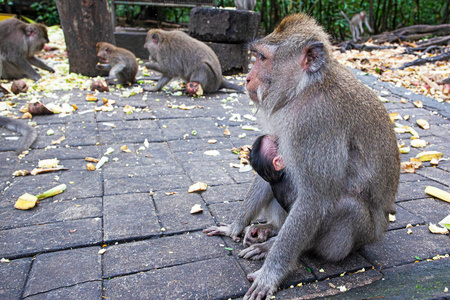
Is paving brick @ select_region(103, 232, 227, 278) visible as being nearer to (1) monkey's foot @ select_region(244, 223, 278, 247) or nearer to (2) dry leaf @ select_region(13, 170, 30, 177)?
(1) monkey's foot @ select_region(244, 223, 278, 247)

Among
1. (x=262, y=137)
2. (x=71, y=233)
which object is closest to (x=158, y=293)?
(x=71, y=233)

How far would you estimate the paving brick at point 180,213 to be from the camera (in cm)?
303

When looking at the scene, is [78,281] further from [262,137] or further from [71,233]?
[262,137]

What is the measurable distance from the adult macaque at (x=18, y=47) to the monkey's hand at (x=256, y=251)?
7003 millimetres

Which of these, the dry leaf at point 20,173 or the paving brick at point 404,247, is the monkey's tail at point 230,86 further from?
the paving brick at point 404,247

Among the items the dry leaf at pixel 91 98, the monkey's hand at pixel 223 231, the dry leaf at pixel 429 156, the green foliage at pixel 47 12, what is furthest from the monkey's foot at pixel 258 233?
the green foliage at pixel 47 12

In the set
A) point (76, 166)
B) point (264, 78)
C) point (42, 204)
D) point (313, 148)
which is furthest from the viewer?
point (76, 166)

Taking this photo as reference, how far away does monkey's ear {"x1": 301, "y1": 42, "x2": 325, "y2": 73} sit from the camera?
2.33 meters

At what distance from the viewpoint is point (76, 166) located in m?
4.05

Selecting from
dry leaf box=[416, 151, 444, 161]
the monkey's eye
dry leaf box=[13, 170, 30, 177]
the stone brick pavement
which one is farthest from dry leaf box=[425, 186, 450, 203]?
dry leaf box=[13, 170, 30, 177]

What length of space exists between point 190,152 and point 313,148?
2435 millimetres

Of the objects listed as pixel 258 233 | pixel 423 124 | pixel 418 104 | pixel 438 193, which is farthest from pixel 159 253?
pixel 418 104

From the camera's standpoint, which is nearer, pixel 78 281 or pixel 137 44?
pixel 78 281

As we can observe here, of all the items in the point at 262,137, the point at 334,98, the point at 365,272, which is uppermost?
the point at 334,98
